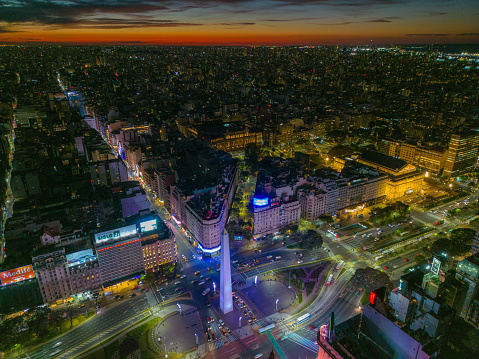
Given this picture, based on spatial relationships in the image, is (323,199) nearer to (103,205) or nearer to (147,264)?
(147,264)

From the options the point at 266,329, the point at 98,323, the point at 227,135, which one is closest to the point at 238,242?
the point at 266,329

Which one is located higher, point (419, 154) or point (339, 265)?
point (419, 154)

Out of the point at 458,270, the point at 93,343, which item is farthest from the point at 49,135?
the point at 458,270

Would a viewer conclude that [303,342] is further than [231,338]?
No

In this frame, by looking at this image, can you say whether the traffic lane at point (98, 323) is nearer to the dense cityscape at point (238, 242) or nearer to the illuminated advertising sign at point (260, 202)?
the dense cityscape at point (238, 242)

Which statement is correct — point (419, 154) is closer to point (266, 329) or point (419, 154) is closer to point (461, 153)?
point (461, 153)

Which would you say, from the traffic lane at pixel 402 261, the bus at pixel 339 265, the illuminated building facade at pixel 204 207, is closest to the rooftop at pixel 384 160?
the traffic lane at pixel 402 261

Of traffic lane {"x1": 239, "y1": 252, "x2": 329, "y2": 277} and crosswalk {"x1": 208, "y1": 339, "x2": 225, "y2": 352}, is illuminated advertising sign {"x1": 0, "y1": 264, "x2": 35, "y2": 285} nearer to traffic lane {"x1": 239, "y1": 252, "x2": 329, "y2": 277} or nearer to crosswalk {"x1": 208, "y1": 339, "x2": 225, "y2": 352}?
crosswalk {"x1": 208, "y1": 339, "x2": 225, "y2": 352}

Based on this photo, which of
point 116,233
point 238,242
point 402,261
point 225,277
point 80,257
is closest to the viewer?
point 225,277
